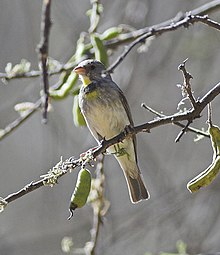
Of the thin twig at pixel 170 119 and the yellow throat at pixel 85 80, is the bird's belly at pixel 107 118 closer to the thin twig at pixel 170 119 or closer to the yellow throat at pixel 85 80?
the yellow throat at pixel 85 80

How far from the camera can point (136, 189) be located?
2.85m

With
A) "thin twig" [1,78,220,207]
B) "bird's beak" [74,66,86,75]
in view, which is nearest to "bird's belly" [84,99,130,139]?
"bird's beak" [74,66,86,75]

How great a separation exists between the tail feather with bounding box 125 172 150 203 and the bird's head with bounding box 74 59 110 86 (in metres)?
0.47

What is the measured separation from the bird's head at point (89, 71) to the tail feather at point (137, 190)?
0.47m

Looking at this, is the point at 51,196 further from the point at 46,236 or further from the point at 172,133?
the point at 172,133

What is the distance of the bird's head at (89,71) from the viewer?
279 centimetres

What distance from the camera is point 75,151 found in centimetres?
543

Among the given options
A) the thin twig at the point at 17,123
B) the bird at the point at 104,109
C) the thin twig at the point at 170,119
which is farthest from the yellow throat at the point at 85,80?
the thin twig at the point at 170,119

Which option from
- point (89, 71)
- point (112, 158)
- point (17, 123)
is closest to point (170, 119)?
point (17, 123)

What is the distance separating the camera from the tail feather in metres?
2.76

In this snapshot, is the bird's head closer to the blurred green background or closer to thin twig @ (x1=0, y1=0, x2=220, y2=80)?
thin twig @ (x1=0, y1=0, x2=220, y2=80)

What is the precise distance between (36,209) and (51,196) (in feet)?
1.07

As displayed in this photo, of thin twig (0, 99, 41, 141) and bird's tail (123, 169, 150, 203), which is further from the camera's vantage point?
bird's tail (123, 169, 150, 203)

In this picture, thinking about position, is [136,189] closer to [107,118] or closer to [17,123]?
[107,118]
